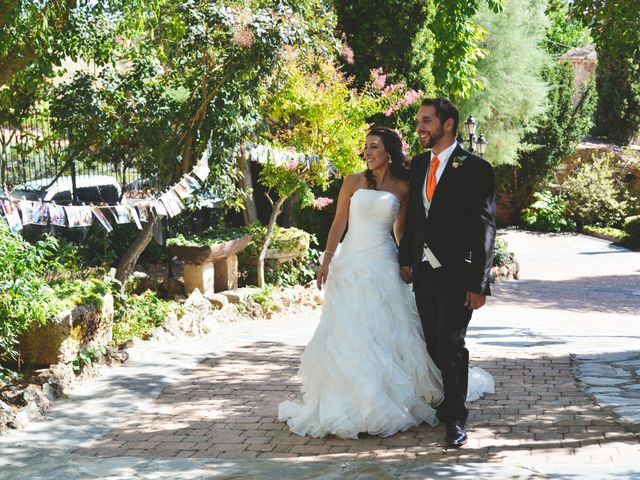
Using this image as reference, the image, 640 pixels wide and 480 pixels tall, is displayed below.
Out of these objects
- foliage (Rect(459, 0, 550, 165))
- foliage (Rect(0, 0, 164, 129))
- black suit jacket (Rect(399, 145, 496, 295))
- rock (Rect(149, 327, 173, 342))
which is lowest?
rock (Rect(149, 327, 173, 342))

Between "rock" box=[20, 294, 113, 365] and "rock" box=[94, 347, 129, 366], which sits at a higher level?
"rock" box=[20, 294, 113, 365]

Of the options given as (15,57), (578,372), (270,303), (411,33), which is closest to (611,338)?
(578,372)

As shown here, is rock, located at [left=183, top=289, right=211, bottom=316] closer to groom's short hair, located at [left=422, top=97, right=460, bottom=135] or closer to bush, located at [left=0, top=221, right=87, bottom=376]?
bush, located at [left=0, top=221, right=87, bottom=376]

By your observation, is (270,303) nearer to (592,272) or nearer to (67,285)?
(67,285)

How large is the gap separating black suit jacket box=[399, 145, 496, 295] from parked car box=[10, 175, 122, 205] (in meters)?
8.13

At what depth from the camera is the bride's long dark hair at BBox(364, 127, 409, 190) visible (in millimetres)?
5770

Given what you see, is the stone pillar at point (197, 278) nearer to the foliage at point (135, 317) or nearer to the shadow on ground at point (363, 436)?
the foliage at point (135, 317)

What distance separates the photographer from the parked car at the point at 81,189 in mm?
12812

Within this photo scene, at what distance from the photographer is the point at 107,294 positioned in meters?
7.94

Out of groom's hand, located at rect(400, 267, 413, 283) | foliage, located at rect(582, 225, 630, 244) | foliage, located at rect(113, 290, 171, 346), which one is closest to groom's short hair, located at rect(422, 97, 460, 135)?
groom's hand, located at rect(400, 267, 413, 283)

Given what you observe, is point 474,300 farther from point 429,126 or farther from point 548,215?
point 548,215

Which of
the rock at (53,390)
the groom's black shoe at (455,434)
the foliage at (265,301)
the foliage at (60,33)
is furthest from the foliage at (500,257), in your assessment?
the groom's black shoe at (455,434)

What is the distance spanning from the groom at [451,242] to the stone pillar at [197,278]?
6563mm

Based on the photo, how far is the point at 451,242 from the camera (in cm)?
528
